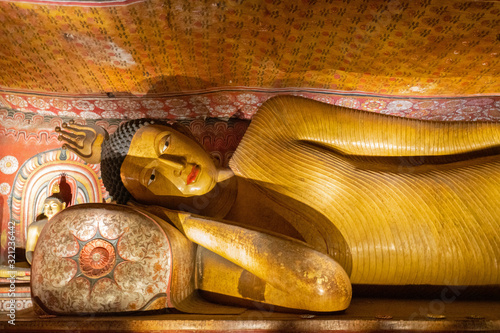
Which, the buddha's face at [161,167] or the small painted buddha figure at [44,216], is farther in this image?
the small painted buddha figure at [44,216]

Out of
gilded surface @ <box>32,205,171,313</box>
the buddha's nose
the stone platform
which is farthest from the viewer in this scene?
the buddha's nose

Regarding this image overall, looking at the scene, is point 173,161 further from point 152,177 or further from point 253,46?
point 253,46

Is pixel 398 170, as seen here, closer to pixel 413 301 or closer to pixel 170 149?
pixel 413 301

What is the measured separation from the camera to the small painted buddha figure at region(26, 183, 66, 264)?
10.9 feet

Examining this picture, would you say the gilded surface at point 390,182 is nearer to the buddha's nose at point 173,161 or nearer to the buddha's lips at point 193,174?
the buddha's lips at point 193,174

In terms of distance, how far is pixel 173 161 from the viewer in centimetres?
239

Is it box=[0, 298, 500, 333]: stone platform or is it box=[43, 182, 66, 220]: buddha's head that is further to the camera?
box=[43, 182, 66, 220]: buddha's head

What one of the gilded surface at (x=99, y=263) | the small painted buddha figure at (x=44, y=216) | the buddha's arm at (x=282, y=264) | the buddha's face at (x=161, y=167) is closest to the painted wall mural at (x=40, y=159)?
the small painted buddha figure at (x=44, y=216)

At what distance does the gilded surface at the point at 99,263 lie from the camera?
178 cm

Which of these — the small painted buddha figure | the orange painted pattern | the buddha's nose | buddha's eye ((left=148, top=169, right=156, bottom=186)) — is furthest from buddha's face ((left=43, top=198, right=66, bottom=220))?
the buddha's nose

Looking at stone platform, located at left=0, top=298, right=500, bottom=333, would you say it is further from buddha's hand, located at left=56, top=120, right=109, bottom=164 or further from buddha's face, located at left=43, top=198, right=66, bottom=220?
buddha's face, located at left=43, top=198, right=66, bottom=220

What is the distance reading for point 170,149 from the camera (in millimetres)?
2455

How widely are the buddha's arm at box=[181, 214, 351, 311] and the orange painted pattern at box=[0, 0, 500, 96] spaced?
4.72ft

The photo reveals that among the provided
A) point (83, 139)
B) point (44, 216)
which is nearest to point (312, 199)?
point (83, 139)
